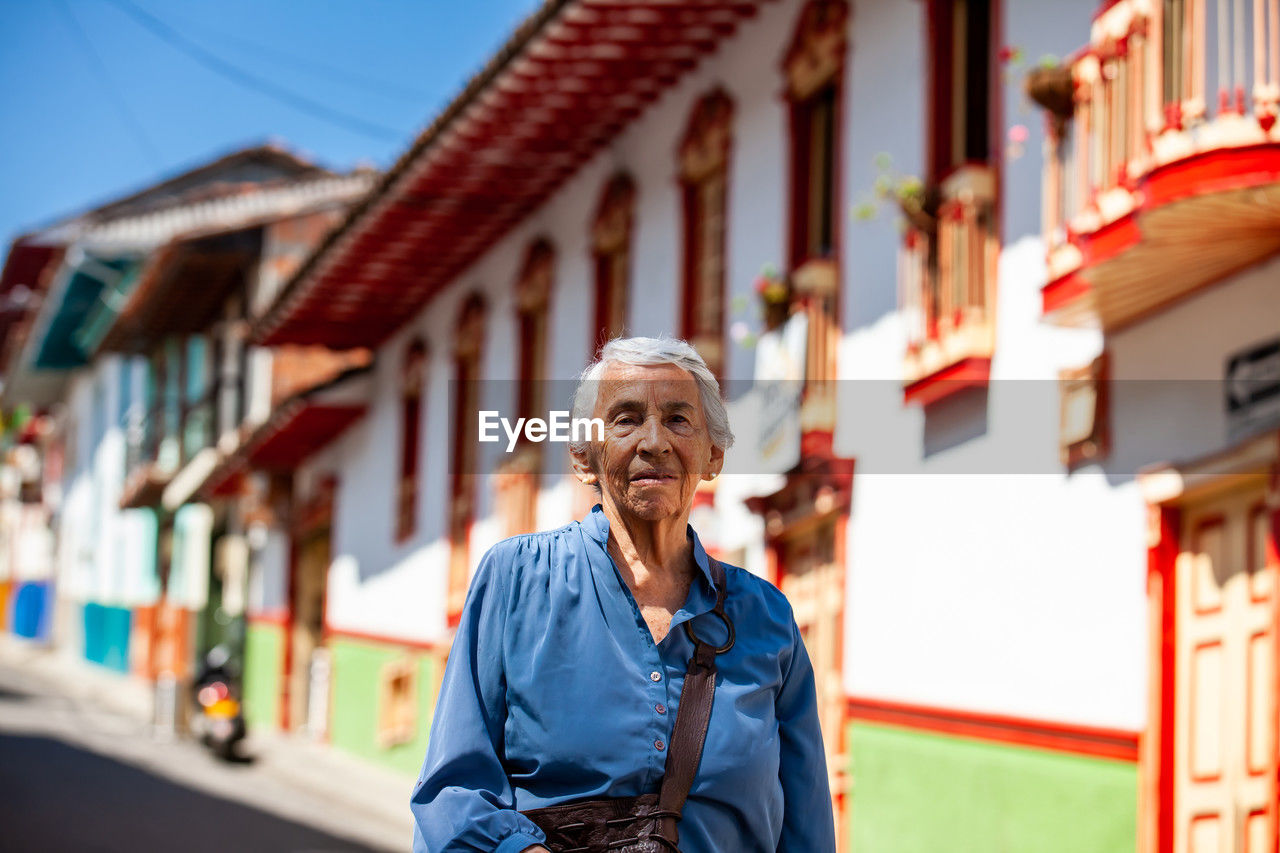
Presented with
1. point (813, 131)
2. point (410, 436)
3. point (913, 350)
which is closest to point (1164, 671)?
point (913, 350)

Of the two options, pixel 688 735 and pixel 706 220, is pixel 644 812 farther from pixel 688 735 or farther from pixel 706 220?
pixel 706 220

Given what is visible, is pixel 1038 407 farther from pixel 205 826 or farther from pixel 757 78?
pixel 205 826

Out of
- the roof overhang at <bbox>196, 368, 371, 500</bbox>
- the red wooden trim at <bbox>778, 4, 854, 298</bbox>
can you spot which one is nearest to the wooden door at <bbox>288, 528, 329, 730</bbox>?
the roof overhang at <bbox>196, 368, 371, 500</bbox>

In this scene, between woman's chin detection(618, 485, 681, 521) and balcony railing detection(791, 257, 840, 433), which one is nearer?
woman's chin detection(618, 485, 681, 521)

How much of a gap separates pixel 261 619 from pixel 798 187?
51.2ft

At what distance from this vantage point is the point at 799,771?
325 centimetres

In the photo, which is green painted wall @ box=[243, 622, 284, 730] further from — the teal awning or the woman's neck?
the woman's neck

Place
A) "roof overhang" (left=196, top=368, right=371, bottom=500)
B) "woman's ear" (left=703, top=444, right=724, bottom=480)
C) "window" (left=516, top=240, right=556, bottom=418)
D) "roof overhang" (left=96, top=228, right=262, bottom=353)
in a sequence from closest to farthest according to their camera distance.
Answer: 1. "woman's ear" (left=703, top=444, right=724, bottom=480)
2. "window" (left=516, top=240, right=556, bottom=418)
3. "roof overhang" (left=196, top=368, right=371, bottom=500)
4. "roof overhang" (left=96, top=228, right=262, bottom=353)

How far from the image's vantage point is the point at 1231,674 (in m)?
6.56

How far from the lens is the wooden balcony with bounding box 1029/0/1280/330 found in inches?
232

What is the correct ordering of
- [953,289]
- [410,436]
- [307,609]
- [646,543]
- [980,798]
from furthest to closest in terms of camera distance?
[307,609] → [410,436] → [953,289] → [980,798] → [646,543]

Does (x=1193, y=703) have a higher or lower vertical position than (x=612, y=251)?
lower

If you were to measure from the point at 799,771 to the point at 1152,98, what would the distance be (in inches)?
157

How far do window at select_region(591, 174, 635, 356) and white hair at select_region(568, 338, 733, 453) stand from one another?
10131 mm
